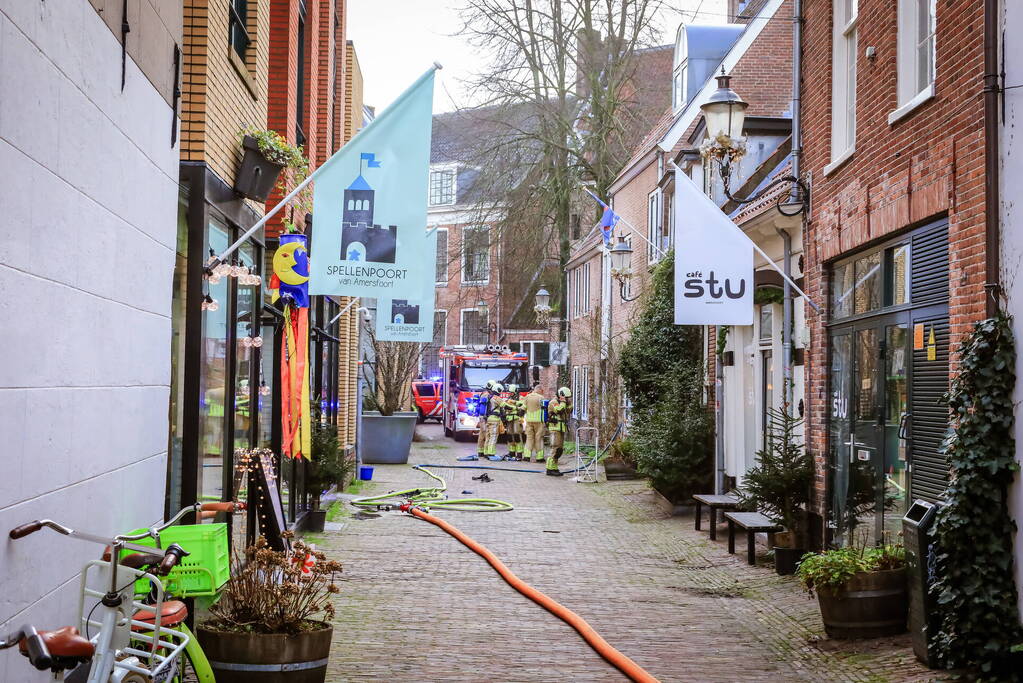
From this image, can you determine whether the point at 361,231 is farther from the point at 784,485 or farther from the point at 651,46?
the point at 651,46

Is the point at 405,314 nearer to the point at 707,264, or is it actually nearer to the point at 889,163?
the point at 707,264

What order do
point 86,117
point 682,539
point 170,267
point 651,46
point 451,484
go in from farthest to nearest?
1. point 651,46
2. point 451,484
3. point 682,539
4. point 170,267
5. point 86,117

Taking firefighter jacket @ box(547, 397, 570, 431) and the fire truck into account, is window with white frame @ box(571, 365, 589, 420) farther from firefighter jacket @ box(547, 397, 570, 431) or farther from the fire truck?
firefighter jacket @ box(547, 397, 570, 431)

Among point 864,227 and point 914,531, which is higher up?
point 864,227

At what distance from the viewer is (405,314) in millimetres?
18359

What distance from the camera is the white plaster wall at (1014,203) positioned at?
7277mm

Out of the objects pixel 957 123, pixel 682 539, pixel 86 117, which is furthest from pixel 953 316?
pixel 682 539

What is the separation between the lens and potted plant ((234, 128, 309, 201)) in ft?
32.1

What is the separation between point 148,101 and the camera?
6.98 metres

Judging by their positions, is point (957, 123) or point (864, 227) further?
point (864, 227)

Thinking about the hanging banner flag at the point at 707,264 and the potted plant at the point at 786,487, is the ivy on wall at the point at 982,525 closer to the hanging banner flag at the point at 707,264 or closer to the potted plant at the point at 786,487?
the hanging banner flag at the point at 707,264

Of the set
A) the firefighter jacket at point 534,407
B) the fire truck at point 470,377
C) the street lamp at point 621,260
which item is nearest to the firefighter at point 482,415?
the fire truck at point 470,377

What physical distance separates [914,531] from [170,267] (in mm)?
5430

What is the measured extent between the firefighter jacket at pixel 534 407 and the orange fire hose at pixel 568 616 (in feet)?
43.5
